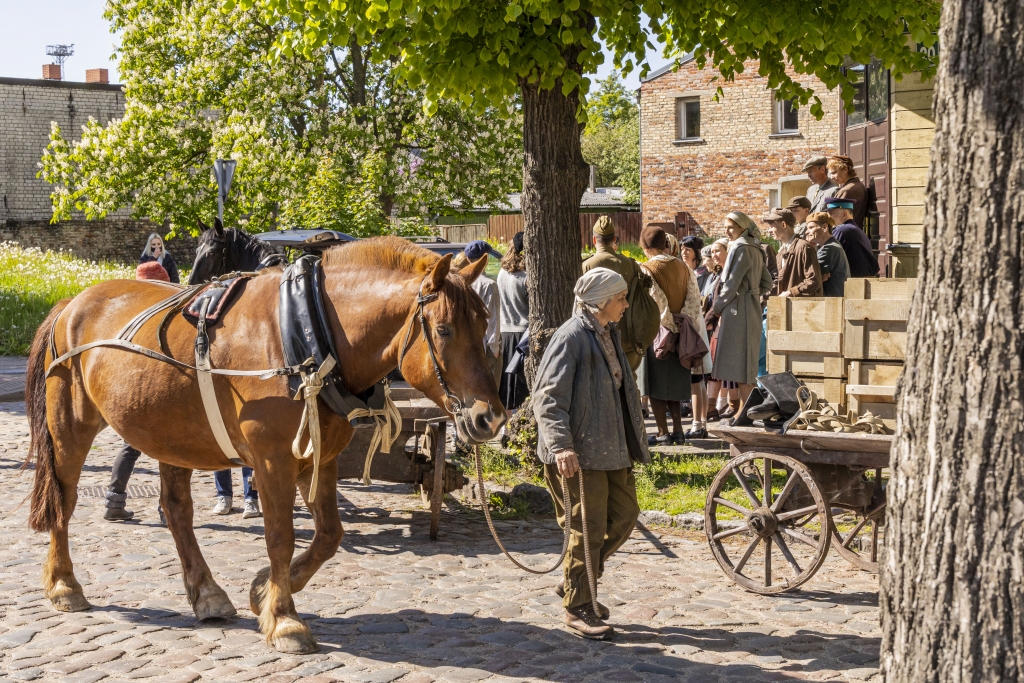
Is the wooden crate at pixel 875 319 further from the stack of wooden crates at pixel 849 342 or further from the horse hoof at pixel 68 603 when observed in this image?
the horse hoof at pixel 68 603

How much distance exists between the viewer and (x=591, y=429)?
580 centimetres

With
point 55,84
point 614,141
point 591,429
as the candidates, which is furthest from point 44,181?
point 614,141

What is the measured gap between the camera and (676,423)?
11.1 m

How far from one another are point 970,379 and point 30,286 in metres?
23.8

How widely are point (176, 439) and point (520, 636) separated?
211 centimetres

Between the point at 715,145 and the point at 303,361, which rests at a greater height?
the point at 715,145

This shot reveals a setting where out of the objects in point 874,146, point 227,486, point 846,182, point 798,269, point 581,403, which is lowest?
point 227,486

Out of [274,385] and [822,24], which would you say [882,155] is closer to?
[822,24]

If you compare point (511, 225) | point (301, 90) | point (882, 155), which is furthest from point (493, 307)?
point (511, 225)

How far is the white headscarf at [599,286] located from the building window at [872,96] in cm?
1198

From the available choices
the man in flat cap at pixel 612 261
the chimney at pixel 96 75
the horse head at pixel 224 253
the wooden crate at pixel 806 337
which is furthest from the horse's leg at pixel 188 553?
the chimney at pixel 96 75

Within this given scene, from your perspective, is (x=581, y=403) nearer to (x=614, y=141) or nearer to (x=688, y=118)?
(x=688, y=118)

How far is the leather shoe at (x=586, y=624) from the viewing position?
5.72 m

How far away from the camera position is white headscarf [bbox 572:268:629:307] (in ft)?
19.3
